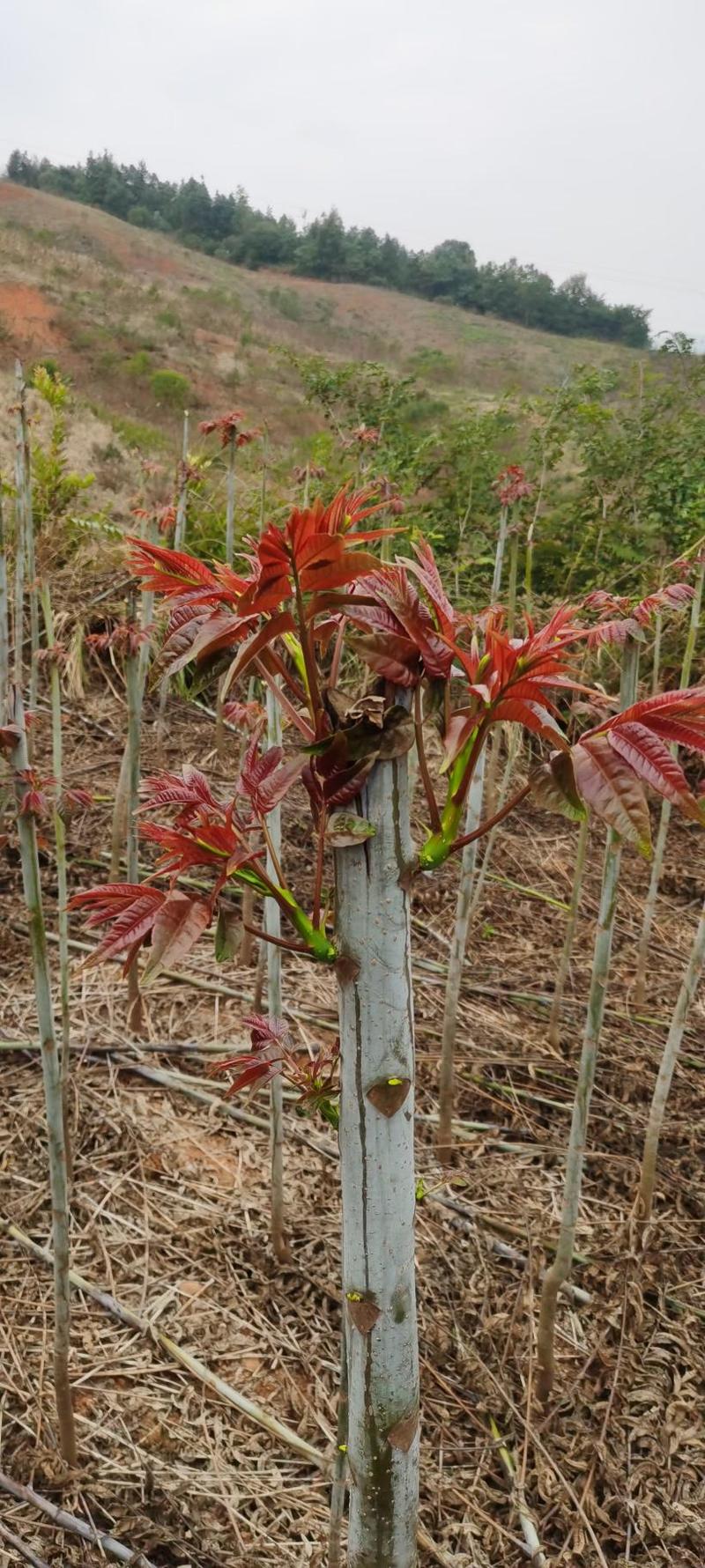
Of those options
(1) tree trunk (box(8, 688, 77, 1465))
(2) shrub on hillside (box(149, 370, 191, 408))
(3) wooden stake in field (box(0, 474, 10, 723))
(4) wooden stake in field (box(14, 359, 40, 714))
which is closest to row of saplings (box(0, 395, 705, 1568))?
(1) tree trunk (box(8, 688, 77, 1465))

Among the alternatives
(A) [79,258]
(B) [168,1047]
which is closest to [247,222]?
(A) [79,258]

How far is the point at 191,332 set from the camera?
68.8 feet

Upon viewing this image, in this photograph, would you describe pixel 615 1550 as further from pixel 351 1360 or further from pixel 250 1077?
pixel 250 1077

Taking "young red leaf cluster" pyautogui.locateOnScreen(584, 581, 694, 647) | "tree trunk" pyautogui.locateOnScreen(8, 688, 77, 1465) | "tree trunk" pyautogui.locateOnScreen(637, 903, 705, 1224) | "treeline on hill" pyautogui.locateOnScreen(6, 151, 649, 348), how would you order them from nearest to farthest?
"tree trunk" pyautogui.locateOnScreen(8, 688, 77, 1465), "young red leaf cluster" pyautogui.locateOnScreen(584, 581, 694, 647), "tree trunk" pyautogui.locateOnScreen(637, 903, 705, 1224), "treeline on hill" pyautogui.locateOnScreen(6, 151, 649, 348)

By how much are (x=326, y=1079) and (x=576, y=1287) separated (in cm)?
115

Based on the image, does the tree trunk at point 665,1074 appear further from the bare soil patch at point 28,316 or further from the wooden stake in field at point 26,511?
the bare soil patch at point 28,316

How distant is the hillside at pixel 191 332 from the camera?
16219 mm

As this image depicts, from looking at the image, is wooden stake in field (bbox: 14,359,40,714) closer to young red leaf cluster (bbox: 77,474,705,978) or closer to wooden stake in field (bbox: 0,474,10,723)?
wooden stake in field (bbox: 0,474,10,723)

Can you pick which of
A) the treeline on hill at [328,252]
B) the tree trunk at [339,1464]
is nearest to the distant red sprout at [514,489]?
the tree trunk at [339,1464]

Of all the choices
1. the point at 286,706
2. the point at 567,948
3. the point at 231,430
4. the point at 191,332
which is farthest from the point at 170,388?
the point at 286,706

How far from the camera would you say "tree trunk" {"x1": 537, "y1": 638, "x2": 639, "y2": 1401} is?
132 centimetres

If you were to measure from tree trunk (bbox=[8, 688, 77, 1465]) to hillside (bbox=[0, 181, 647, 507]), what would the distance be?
1012 cm

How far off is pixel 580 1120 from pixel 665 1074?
35 cm

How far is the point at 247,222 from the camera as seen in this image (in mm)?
37469
